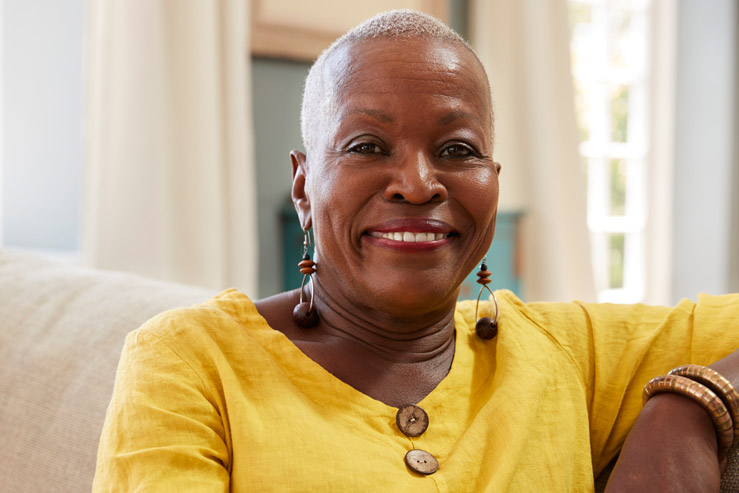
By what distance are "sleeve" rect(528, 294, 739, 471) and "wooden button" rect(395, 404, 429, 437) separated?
1.04ft

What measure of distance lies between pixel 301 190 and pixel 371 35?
265mm

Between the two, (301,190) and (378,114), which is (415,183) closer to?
(378,114)

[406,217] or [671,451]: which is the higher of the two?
[406,217]

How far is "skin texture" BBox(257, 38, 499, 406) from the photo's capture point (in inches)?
38.7

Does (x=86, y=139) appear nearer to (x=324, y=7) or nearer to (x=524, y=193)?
(x=324, y=7)

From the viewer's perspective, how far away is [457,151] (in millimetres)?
1030

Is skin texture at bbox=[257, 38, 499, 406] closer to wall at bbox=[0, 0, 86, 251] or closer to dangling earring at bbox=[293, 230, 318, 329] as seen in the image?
dangling earring at bbox=[293, 230, 318, 329]

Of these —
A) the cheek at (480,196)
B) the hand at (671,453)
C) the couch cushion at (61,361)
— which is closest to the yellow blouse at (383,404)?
the hand at (671,453)

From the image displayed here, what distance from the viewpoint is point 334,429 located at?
3.12ft

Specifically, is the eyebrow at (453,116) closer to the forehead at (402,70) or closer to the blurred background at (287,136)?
the forehead at (402,70)

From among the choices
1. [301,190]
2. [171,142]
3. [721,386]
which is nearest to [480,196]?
[301,190]

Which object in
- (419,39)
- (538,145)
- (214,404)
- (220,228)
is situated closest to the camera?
(214,404)

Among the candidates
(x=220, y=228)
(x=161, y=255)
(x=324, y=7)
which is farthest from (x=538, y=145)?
(x=161, y=255)

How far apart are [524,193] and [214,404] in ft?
10.0
